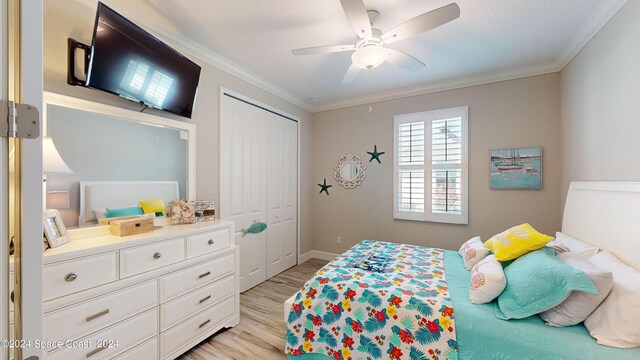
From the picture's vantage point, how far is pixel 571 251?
5.96 ft

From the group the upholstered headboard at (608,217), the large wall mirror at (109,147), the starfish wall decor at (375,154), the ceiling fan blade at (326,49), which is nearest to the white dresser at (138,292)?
the large wall mirror at (109,147)

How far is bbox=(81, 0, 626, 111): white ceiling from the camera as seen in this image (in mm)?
1820

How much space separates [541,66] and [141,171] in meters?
4.07

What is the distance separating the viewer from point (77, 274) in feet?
4.34

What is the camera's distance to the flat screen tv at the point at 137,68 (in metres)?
1.55

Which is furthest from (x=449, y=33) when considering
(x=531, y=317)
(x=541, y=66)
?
(x=531, y=317)

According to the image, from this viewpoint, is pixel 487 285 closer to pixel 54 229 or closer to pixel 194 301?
pixel 194 301

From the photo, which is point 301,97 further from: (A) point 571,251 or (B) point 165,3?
(A) point 571,251

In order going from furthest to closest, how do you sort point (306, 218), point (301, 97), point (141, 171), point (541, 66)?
point (306, 218), point (301, 97), point (541, 66), point (141, 171)

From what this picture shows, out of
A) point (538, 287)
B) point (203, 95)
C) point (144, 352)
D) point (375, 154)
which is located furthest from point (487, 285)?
point (203, 95)

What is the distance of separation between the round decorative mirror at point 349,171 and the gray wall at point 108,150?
2.28 meters

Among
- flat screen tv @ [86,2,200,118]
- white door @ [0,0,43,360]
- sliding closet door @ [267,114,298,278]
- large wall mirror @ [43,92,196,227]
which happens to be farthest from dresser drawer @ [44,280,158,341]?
sliding closet door @ [267,114,298,278]

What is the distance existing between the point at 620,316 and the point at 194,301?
2.48 metres

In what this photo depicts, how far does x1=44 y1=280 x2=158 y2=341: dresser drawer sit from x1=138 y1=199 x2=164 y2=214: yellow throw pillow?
0.64 metres
